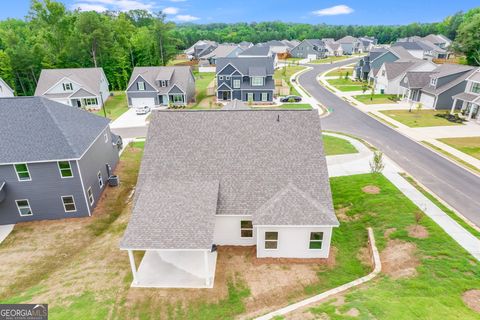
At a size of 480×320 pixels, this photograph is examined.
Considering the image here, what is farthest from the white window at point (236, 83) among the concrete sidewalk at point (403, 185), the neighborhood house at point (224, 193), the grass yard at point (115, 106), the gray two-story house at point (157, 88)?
the neighborhood house at point (224, 193)

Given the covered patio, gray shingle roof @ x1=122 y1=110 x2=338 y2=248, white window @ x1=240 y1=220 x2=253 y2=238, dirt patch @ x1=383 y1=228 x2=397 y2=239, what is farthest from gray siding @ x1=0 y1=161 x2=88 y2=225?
dirt patch @ x1=383 y1=228 x2=397 y2=239

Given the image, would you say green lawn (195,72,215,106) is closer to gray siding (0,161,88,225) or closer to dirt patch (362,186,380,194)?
gray siding (0,161,88,225)

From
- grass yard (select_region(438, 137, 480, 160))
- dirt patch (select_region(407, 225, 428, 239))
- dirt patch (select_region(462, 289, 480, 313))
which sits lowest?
dirt patch (select_region(407, 225, 428, 239))

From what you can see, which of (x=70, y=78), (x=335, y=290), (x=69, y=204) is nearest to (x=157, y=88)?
(x=70, y=78)

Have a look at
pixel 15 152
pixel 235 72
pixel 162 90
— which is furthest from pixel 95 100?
pixel 15 152

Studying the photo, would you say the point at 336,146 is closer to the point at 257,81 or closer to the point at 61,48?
the point at 257,81

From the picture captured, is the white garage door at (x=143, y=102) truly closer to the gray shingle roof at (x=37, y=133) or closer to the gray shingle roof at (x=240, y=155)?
the gray shingle roof at (x=37, y=133)
